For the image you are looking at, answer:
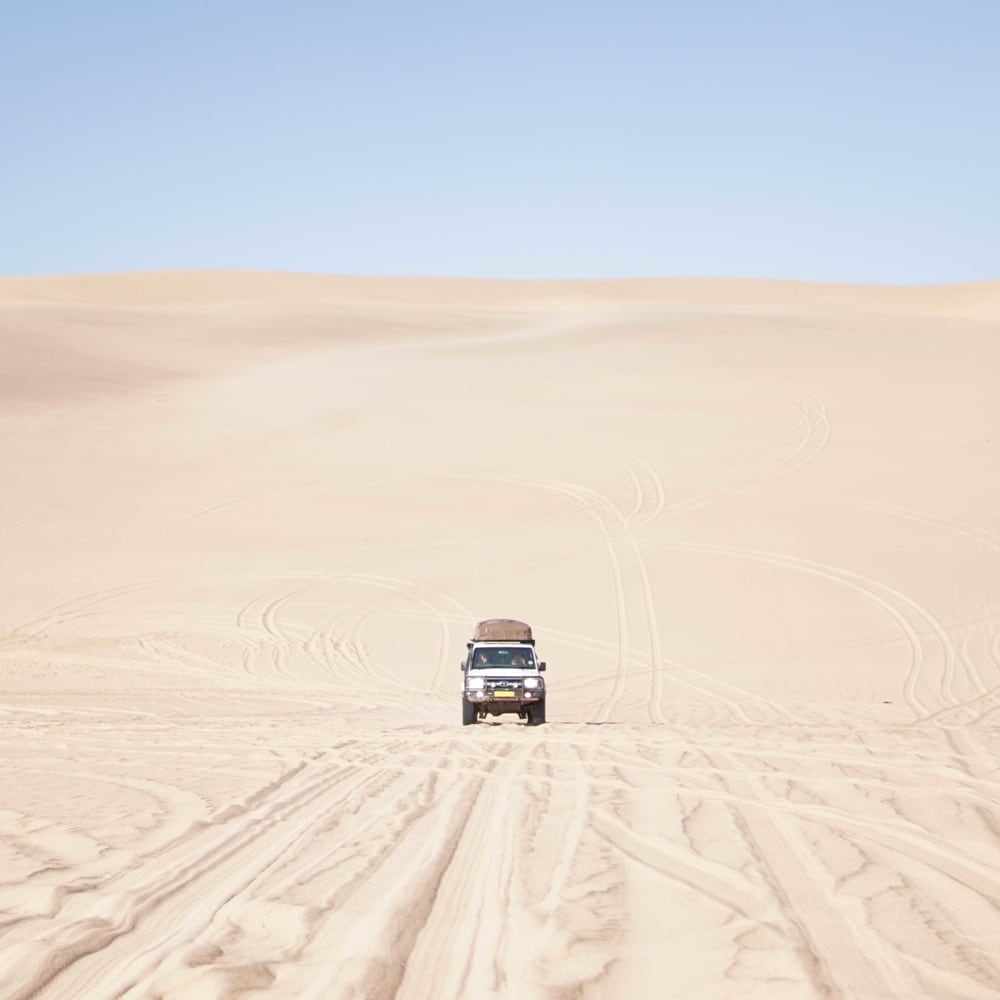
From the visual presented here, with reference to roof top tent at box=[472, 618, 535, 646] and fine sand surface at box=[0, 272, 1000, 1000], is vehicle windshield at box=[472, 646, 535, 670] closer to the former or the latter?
fine sand surface at box=[0, 272, 1000, 1000]

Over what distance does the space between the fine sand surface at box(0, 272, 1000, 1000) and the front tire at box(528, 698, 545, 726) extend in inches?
10.8

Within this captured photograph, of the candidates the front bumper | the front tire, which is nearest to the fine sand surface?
the front tire

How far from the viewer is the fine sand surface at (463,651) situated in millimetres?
5836

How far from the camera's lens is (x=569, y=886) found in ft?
22.3

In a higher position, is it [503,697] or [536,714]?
[503,697]

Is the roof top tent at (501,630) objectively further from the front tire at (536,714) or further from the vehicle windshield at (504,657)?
the front tire at (536,714)

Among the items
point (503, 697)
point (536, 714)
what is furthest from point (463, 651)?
point (503, 697)

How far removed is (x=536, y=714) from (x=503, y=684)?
2.29 ft

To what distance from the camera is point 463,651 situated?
84.0ft

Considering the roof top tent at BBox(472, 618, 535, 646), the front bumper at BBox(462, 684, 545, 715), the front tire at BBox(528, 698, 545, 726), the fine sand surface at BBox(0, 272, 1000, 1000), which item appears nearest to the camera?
the fine sand surface at BBox(0, 272, 1000, 1000)

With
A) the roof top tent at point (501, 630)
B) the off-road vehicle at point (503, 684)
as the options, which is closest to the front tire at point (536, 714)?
the off-road vehicle at point (503, 684)

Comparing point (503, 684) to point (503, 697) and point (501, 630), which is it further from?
point (501, 630)

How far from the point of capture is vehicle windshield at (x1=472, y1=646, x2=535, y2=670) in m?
19.7

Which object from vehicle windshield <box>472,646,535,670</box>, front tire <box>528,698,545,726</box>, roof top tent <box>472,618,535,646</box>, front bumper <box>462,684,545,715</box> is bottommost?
front tire <box>528,698,545,726</box>
